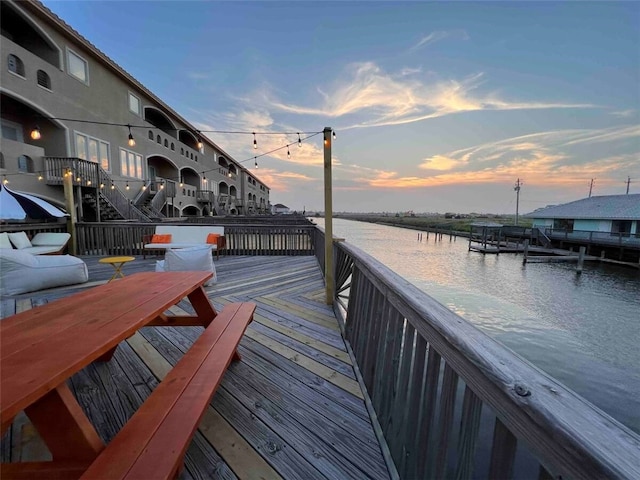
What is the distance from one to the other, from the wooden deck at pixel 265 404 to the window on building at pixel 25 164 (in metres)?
10.5

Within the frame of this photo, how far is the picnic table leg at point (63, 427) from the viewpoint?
3.59 ft

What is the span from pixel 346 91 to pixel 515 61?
288 inches

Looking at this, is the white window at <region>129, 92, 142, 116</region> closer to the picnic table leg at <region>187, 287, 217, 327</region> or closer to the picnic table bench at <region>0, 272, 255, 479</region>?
the picnic table leg at <region>187, 287, 217, 327</region>

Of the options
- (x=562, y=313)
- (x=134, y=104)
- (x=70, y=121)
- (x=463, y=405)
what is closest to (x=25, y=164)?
(x=70, y=121)

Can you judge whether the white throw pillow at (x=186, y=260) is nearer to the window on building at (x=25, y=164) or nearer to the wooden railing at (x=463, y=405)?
the wooden railing at (x=463, y=405)

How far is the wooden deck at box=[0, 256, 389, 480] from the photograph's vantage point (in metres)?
1.51

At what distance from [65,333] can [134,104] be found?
20498 millimetres

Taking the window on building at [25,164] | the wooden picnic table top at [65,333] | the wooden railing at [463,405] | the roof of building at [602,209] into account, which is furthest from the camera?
the roof of building at [602,209]

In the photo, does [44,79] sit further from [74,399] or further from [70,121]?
[74,399]

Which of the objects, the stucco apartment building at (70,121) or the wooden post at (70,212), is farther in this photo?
the stucco apartment building at (70,121)

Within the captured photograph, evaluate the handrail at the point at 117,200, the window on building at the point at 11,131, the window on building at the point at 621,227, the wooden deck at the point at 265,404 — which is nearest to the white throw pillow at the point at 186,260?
the wooden deck at the point at 265,404

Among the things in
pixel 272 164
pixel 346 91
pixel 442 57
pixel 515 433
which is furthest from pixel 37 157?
pixel 272 164

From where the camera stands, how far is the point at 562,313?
1482 cm

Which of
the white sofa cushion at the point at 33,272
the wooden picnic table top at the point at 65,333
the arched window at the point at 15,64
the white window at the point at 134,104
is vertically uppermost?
the white window at the point at 134,104
